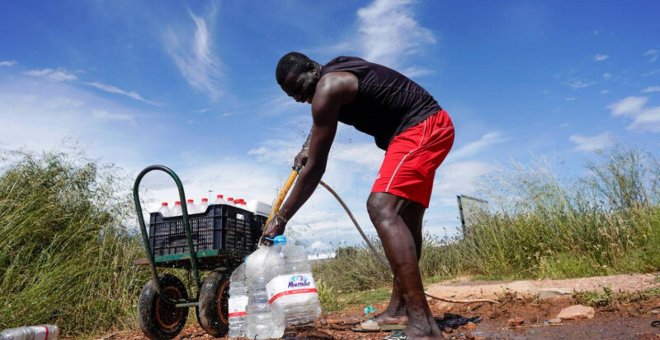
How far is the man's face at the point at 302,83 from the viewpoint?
368cm

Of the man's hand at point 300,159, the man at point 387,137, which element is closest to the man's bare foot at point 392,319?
the man at point 387,137

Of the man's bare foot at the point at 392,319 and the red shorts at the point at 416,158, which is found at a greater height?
the red shorts at the point at 416,158

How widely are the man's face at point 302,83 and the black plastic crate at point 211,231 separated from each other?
1755mm

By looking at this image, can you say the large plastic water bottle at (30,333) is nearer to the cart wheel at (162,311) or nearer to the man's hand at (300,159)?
the cart wheel at (162,311)

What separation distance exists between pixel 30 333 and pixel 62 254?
10.1 ft

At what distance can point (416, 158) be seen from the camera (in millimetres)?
3400

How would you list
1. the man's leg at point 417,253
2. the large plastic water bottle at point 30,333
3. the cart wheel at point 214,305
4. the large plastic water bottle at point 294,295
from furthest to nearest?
the cart wheel at point 214,305 → the large plastic water bottle at point 30,333 → the man's leg at point 417,253 → the large plastic water bottle at point 294,295

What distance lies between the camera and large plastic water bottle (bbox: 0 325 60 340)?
4410mm

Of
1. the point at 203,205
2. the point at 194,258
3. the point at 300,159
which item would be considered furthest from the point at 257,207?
the point at 300,159

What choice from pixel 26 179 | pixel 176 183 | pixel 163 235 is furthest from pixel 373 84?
pixel 26 179

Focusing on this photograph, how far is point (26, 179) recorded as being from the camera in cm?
832

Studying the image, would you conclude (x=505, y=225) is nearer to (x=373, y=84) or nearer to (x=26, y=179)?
(x=373, y=84)

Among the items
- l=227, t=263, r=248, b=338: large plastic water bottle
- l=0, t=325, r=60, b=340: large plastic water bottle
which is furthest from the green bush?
l=227, t=263, r=248, b=338: large plastic water bottle

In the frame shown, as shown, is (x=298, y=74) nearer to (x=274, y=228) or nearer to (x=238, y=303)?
(x=274, y=228)
